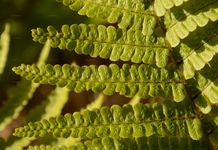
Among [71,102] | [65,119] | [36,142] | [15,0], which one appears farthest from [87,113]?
[15,0]

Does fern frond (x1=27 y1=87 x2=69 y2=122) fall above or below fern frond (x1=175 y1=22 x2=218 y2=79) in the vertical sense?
above

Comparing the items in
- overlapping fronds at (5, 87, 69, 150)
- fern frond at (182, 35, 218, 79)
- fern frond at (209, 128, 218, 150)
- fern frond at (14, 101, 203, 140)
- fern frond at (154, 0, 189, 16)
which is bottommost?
fern frond at (209, 128, 218, 150)

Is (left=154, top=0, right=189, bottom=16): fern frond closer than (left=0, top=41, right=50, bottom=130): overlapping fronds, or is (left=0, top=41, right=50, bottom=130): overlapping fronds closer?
(left=154, top=0, right=189, bottom=16): fern frond

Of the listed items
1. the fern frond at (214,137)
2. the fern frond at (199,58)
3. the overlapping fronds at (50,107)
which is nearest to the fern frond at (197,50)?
the fern frond at (199,58)

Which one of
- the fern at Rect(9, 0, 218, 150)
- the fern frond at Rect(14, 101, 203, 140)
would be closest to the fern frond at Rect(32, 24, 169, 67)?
the fern at Rect(9, 0, 218, 150)

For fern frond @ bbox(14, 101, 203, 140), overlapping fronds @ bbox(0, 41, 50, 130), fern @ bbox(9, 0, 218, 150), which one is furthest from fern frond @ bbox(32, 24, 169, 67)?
overlapping fronds @ bbox(0, 41, 50, 130)

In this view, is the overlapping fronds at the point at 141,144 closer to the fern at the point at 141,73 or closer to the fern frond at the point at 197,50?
the fern at the point at 141,73

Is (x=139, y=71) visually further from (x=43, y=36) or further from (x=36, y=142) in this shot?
(x=36, y=142)

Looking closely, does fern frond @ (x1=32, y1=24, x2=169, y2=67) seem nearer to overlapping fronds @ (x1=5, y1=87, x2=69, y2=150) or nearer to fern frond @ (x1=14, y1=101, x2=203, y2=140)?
fern frond @ (x1=14, y1=101, x2=203, y2=140)
